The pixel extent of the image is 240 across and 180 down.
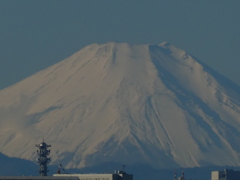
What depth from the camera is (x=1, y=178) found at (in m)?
157

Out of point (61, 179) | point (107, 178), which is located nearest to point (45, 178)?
point (61, 179)

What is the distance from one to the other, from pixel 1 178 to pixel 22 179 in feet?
7.25

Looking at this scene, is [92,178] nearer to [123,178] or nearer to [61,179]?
[123,178]

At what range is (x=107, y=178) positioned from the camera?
174m

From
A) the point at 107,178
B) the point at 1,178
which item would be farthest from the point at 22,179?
the point at 107,178

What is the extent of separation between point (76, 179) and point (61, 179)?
6.27 ft

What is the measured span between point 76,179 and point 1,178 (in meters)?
8.93

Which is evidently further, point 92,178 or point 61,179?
point 92,178

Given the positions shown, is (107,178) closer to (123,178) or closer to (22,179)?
(123,178)

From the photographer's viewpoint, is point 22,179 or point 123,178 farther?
point 123,178

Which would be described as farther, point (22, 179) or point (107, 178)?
point (107, 178)

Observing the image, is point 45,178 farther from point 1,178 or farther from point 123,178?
point 123,178

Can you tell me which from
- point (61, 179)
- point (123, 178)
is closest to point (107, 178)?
point (123, 178)

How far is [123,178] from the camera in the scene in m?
174
